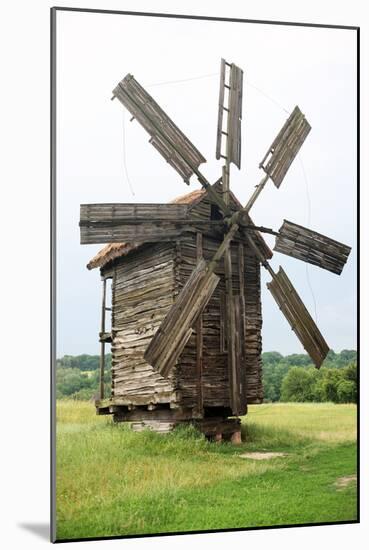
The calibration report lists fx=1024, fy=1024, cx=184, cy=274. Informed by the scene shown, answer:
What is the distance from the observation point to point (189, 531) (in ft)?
31.5

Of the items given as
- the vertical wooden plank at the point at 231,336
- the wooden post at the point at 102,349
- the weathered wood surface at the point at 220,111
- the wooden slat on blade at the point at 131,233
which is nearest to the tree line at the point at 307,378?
the wooden post at the point at 102,349

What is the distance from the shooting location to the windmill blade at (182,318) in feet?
32.9

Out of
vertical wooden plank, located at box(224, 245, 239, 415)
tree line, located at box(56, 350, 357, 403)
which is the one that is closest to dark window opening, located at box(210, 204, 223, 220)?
vertical wooden plank, located at box(224, 245, 239, 415)

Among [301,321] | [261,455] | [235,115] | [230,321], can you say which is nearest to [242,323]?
[230,321]

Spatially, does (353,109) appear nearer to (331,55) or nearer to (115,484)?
(331,55)

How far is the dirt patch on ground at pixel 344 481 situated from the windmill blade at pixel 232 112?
3.41 meters

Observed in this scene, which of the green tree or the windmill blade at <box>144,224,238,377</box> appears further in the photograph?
the green tree

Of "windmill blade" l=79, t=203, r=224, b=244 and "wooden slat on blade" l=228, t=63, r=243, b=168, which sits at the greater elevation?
"wooden slat on blade" l=228, t=63, r=243, b=168

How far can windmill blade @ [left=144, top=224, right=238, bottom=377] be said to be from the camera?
10039 millimetres

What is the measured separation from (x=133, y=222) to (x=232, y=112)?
1566mm

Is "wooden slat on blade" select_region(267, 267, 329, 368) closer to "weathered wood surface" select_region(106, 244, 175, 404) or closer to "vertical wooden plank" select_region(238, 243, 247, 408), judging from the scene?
"vertical wooden plank" select_region(238, 243, 247, 408)

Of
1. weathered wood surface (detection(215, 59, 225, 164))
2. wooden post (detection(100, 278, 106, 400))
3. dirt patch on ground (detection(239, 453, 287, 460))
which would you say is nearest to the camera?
wooden post (detection(100, 278, 106, 400))

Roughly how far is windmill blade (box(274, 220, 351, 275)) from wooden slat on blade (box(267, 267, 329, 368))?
16.1 inches

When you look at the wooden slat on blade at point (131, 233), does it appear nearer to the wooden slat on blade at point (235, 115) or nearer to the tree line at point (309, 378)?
the wooden slat on blade at point (235, 115)
